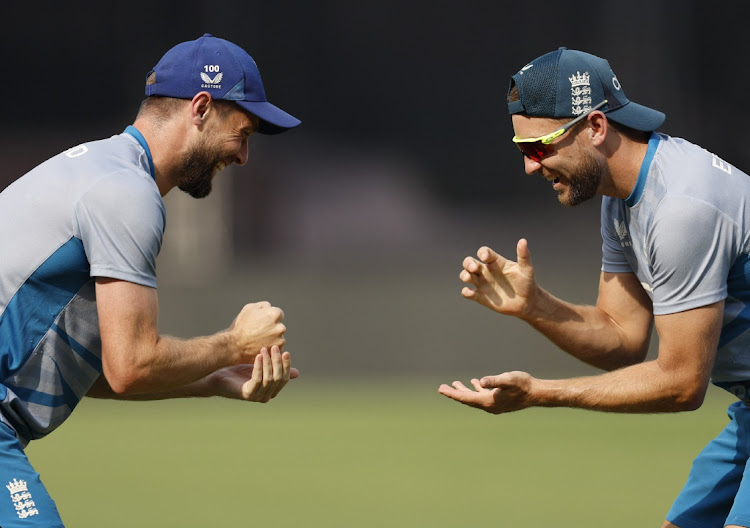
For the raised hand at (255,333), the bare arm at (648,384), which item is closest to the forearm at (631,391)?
the bare arm at (648,384)

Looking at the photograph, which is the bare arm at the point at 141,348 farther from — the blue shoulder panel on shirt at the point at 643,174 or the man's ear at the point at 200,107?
the blue shoulder panel on shirt at the point at 643,174

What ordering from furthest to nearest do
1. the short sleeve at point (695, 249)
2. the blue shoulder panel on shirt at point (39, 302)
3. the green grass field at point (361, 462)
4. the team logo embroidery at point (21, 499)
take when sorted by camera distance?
the green grass field at point (361, 462) → the short sleeve at point (695, 249) → the blue shoulder panel on shirt at point (39, 302) → the team logo embroidery at point (21, 499)

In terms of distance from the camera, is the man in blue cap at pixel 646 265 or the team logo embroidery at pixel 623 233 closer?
the man in blue cap at pixel 646 265

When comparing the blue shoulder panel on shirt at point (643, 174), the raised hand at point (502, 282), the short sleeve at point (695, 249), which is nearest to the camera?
the short sleeve at point (695, 249)

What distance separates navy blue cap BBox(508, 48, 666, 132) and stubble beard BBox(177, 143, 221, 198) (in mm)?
1227

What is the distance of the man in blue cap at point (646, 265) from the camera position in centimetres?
407

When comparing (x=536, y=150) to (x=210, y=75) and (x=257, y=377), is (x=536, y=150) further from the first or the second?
(x=257, y=377)

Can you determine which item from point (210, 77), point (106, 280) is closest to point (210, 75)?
point (210, 77)

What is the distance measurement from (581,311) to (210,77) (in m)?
1.91

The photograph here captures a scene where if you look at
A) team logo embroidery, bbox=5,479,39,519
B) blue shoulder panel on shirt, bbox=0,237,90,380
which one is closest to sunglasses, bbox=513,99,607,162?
blue shoulder panel on shirt, bbox=0,237,90,380

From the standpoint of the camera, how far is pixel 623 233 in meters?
4.57

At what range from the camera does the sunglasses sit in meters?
4.37

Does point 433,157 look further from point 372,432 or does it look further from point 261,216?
point 372,432

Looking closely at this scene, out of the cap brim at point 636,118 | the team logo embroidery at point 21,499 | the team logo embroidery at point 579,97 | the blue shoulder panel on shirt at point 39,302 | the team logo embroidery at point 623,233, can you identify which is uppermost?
the team logo embroidery at point 579,97
